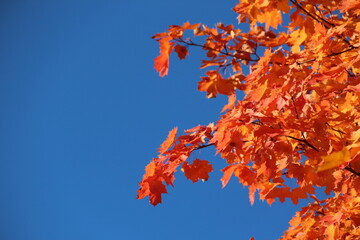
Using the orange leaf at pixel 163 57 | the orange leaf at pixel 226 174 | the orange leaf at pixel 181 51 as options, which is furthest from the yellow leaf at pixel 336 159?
the orange leaf at pixel 181 51

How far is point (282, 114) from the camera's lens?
243 cm

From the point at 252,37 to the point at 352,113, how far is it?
125 cm

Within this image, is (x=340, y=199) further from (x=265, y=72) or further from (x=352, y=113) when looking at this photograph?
Result: (x=265, y=72)

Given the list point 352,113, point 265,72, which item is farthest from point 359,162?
point 265,72

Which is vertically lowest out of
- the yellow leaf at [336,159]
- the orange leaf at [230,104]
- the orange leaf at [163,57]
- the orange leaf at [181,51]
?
the yellow leaf at [336,159]

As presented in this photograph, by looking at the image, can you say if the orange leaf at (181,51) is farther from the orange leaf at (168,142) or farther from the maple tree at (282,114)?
the orange leaf at (168,142)

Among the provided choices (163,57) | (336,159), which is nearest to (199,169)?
(163,57)

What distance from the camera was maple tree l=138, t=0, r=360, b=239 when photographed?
7.44 feet

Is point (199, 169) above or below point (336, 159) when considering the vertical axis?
above

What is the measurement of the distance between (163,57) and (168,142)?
0.62m

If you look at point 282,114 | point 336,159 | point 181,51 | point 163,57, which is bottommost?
point 336,159

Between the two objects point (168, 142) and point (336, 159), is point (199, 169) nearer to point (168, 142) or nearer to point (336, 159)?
point (168, 142)

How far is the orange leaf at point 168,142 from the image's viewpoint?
2.49m

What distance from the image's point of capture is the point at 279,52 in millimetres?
2684
